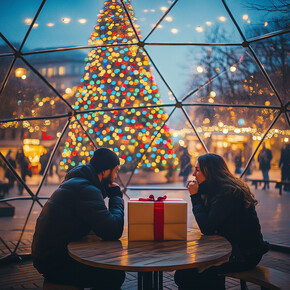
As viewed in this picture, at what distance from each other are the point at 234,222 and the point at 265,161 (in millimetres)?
3609

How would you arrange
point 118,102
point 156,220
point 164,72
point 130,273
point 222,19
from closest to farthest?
point 156,220 → point 130,273 → point 222,19 → point 164,72 → point 118,102

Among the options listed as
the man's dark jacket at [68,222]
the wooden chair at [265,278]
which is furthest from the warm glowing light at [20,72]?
the wooden chair at [265,278]

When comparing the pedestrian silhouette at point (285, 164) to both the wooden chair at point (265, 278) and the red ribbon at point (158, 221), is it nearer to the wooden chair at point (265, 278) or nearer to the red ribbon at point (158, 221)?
the wooden chair at point (265, 278)

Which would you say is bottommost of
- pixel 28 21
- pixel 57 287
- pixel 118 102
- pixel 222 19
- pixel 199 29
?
pixel 57 287

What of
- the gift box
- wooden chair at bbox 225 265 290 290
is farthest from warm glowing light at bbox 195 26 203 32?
wooden chair at bbox 225 265 290 290

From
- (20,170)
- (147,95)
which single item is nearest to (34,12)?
(20,170)

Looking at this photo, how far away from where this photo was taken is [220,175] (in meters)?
3.42

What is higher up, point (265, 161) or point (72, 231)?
point (265, 161)

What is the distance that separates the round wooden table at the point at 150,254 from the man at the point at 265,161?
12.0 ft

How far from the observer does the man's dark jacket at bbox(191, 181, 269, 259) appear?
314 cm

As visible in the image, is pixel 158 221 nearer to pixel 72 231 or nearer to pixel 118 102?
pixel 72 231

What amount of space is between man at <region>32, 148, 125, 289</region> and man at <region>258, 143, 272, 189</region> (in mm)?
4223

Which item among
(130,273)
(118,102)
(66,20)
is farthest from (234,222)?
(118,102)

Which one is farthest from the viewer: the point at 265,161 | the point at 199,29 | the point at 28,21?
the point at 265,161
